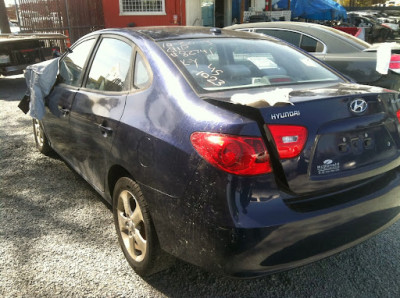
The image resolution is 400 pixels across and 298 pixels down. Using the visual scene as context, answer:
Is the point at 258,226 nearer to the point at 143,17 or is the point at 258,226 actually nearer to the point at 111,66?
the point at 111,66

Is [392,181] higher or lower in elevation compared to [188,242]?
higher

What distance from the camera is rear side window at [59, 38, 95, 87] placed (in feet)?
10.8

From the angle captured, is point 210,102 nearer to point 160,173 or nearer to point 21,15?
point 160,173

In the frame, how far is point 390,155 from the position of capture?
2.21 metres

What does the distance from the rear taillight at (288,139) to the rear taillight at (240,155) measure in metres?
0.08

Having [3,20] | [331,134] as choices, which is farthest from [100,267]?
[3,20]

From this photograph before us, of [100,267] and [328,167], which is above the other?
[328,167]

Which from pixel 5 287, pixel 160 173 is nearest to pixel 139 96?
pixel 160 173

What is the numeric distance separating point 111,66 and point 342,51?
408 centimetres

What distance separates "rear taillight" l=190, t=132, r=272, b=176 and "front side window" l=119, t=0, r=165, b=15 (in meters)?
15.4

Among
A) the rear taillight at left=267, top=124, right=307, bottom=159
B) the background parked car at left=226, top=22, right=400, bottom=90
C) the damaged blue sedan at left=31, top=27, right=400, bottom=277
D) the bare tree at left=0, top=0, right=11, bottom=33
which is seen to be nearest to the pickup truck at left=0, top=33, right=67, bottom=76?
the bare tree at left=0, top=0, right=11, bottom=33

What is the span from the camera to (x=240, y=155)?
1778 millimetres

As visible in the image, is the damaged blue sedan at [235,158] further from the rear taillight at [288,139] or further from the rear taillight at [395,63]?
the rear taillight at [395,63]

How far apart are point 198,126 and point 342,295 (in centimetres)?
141
